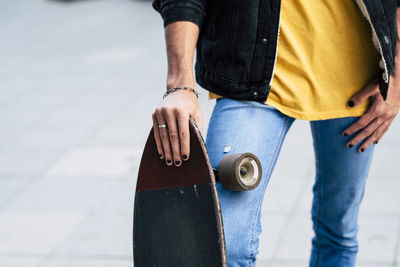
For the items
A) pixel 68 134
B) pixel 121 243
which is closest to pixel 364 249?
pixel 121 243

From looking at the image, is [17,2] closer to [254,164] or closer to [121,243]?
[121,243]

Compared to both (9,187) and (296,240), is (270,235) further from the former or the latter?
(9,187)

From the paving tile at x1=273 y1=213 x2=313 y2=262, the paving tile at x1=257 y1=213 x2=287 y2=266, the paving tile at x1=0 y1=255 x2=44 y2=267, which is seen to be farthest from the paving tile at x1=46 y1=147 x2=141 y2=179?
the paving tile at x1=273 y1=213 x2=313 y2=262

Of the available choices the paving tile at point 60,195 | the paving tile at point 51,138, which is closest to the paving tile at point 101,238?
the paving tile at point 60,195

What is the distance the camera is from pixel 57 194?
14.1 ft

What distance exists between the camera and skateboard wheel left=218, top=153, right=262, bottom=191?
1.73 m

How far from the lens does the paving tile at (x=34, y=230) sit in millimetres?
3629

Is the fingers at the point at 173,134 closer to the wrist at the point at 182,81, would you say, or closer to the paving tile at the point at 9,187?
the wrist at the point at 182,81

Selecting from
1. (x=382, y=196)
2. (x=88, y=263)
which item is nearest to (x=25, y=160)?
(x=88, y=263)

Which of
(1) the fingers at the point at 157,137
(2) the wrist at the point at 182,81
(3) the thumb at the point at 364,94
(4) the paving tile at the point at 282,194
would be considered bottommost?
(4) the paving tile at the point at 282,194

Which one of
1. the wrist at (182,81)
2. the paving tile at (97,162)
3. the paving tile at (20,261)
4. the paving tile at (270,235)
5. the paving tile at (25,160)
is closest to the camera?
the wrist at (182,81)

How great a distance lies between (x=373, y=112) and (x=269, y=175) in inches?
18.0

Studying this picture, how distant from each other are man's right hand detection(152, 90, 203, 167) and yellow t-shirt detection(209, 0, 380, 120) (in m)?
0.34

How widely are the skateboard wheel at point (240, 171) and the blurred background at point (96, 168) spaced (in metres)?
1.47
